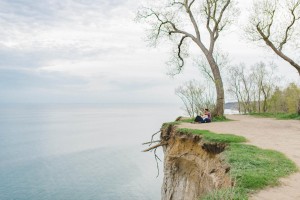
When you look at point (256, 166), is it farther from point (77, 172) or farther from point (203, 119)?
point (77, 172)

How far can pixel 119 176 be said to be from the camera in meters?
50.2

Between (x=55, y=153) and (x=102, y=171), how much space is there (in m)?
24.1

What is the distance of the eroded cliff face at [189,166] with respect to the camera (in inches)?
453

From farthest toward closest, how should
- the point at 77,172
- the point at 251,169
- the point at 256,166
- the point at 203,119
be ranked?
1. the point at 77,172
2. the point at 203,119
3. the point at 256,166
4. the point at 251,169

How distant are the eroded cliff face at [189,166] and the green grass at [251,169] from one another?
554 millimetres

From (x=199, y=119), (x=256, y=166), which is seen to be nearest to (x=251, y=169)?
(x=256, y=166)

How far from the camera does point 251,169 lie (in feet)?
28.7

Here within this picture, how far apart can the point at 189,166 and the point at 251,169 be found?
23.9 feet

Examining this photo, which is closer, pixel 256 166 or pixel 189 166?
pixel 256 166

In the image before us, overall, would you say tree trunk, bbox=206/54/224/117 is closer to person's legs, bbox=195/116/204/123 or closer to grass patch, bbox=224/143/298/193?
Result: person's legs, bbox=195/116/204/123

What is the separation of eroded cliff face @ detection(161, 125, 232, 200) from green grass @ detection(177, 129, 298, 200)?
55 centimetres

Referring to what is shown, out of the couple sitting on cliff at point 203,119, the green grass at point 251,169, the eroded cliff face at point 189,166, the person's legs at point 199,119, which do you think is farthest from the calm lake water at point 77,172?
the green grass at point 251,169

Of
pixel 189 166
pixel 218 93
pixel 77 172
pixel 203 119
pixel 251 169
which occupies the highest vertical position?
pixel 218 93

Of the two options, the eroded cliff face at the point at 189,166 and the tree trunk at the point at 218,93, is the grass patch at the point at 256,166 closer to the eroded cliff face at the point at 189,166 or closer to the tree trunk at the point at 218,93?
the eroded cliff face at the point at 189,166
